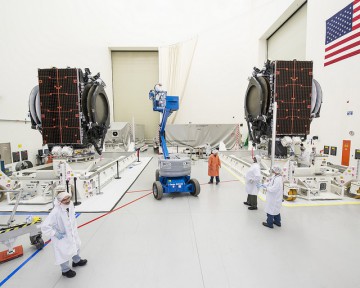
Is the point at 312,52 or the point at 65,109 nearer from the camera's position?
the point at 65,109

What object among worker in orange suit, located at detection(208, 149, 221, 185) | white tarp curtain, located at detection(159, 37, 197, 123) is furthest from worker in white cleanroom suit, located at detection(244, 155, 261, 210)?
white tarp curtain, located at detection(159, 37, 197, 123)

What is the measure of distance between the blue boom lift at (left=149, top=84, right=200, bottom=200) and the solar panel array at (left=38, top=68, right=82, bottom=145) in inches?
86.2

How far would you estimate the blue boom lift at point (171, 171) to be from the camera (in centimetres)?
579

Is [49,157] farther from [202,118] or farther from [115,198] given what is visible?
[202,118]

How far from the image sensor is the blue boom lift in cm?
579

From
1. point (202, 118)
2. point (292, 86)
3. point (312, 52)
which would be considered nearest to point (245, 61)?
point (202, 118)

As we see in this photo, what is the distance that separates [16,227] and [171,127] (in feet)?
36.6

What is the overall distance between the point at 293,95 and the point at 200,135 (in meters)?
7.87

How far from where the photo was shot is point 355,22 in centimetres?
734

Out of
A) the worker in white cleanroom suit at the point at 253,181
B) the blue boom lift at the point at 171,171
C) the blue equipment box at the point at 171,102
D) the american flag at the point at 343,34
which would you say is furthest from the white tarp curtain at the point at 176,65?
the worker in white cleanroom suit at the point at 253,181

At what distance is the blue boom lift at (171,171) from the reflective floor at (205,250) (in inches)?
25.0

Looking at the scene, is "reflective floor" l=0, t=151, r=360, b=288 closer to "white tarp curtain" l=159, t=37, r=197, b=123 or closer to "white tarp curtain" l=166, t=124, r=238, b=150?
"white tarp curtain" l=166, t=124, r=238, b=150

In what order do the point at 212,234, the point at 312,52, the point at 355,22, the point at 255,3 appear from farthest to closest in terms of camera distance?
the point at 255,3 → the point at 312,52 → the point at 355,22 → the point at 212,234

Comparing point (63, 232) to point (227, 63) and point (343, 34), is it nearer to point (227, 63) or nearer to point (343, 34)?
point (343, 34)
